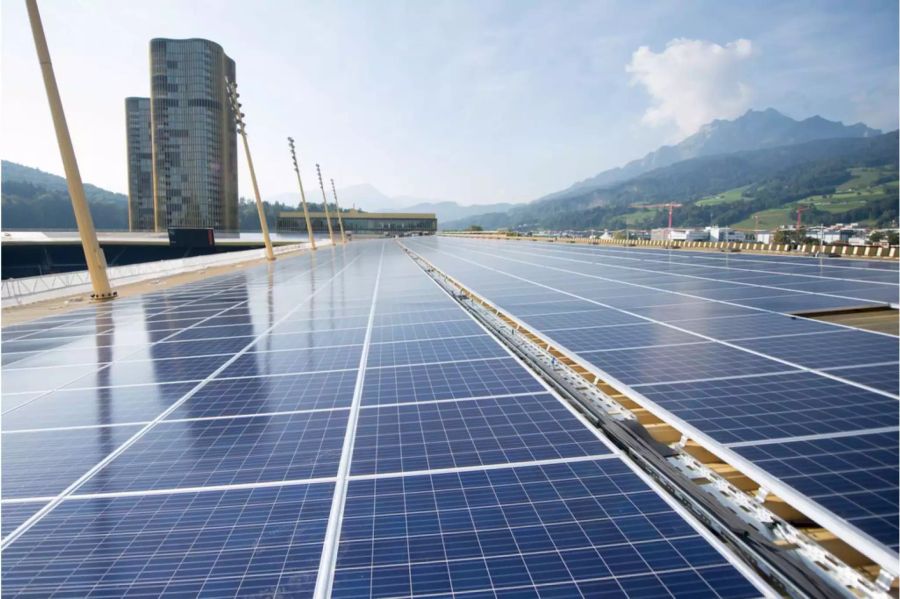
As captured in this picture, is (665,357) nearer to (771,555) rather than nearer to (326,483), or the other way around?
(771,555)

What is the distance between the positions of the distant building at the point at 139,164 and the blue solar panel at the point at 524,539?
188 meters

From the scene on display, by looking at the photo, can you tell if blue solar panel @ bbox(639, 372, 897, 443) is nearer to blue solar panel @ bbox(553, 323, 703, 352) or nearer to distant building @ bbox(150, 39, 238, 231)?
blue solar panel @ bbox(553, 323, 703, 352)

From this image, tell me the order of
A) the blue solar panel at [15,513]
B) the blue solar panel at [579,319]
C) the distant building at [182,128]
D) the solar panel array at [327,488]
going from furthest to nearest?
the distant building at [182,128], the blue solar panel at [579,319], the blue solar panel at [15,513], the solar panel array at [327,488]

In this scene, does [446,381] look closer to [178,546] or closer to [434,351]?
[434,351]

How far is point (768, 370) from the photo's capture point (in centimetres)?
777

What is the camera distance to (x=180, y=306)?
1758 cm

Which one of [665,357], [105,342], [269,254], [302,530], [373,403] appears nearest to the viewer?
[302,530]

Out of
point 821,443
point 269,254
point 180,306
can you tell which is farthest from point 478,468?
point 269,254

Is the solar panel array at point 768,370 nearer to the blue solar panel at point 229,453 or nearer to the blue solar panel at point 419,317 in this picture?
the blue solar panel at point 419,317

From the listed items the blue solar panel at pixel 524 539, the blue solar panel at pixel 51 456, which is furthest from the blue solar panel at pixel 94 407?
the blue solar panel at pixel 524 539

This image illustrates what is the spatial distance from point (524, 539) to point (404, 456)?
73.6 inches

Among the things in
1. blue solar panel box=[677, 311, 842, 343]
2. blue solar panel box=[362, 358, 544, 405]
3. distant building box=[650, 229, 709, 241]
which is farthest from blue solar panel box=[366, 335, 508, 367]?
distant building box=[650, 229, 709, 241]

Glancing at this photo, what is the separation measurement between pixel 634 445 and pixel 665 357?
386 centimetres

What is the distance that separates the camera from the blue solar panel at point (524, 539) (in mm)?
3281
